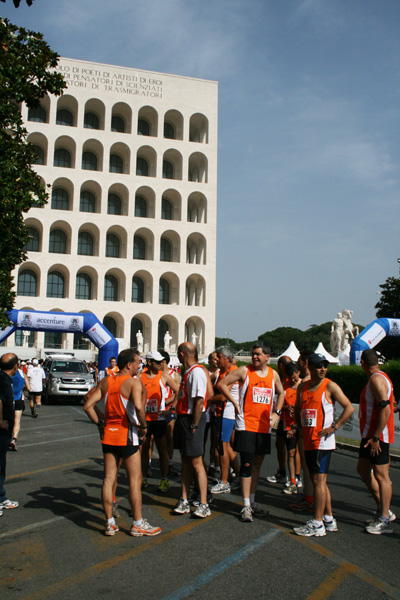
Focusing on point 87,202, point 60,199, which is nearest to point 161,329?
point 87,202

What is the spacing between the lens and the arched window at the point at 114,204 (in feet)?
194

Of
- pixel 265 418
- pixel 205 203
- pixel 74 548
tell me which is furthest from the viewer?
pixel 205 203

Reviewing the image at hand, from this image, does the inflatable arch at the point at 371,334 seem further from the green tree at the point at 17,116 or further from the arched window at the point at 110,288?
the arched window at the point at 110,288

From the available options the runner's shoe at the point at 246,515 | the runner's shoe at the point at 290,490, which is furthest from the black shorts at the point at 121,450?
the runner's shoe at the point at 290,490

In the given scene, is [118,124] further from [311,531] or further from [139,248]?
[311,531]

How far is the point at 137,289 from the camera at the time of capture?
59219 millimetres

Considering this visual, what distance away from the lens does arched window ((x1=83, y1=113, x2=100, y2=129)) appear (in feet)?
195

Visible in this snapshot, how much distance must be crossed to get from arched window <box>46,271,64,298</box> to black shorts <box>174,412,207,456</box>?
51600 millimetres

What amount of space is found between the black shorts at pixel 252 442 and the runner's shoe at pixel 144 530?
4.08 ft

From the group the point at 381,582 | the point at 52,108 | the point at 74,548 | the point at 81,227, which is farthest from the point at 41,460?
the point at 52,108

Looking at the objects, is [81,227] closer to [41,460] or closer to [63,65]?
[63,65]

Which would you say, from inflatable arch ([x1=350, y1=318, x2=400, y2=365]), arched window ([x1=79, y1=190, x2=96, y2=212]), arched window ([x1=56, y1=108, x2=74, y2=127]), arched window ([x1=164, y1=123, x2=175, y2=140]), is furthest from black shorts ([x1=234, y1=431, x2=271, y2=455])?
arched window ([x1=164, y1=123, x2=175, y2=140])

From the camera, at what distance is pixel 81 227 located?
185ft

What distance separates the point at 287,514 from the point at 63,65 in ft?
194
